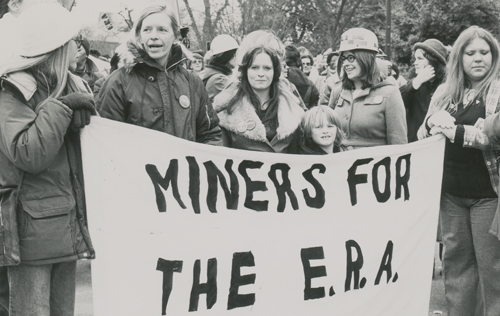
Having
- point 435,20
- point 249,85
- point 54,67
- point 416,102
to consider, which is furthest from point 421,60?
point 435,20

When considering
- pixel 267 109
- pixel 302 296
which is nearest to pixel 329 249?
pixel 302 296

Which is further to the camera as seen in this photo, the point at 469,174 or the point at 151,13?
the point at 469,174

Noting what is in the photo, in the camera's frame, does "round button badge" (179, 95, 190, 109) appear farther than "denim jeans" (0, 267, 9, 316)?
Yes

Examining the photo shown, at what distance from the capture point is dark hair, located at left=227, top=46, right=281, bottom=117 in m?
4.50

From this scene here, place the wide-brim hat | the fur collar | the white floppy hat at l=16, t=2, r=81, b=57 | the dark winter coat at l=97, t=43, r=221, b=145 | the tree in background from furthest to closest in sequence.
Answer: the tree in background < the wide-brim hat < the fur collar < the dark winter coat at l=97, t=43, r=221, b=145 < the white floppy hat at l=16, t=2, r=81, b=57

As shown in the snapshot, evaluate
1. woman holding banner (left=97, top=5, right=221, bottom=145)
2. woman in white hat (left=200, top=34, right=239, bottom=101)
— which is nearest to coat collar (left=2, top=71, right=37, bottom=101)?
woman holding banner (left=97, top=5, right=221, bottom=145)

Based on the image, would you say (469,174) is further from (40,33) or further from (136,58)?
(40,33)

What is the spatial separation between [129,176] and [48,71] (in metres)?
0.65

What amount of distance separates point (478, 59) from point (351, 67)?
1086 millimetres

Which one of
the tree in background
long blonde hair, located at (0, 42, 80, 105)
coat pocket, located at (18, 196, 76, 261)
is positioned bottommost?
coat pocket, located at (18, 196, 76, 261)

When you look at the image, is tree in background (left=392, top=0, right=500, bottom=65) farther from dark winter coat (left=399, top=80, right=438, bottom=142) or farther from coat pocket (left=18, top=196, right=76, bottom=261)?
coat pocket (left=18, top=196, right=76, bottom=261)

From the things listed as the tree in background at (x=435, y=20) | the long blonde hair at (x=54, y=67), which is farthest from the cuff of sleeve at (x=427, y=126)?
the tree in background at (x=435, y=20)

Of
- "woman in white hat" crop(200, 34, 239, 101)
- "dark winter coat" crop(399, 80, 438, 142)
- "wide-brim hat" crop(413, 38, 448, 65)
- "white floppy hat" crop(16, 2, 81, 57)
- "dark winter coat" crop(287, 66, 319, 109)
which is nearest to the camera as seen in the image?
"white floppy hat" crop(16, 2, 81, 57)

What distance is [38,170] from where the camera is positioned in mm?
3209
